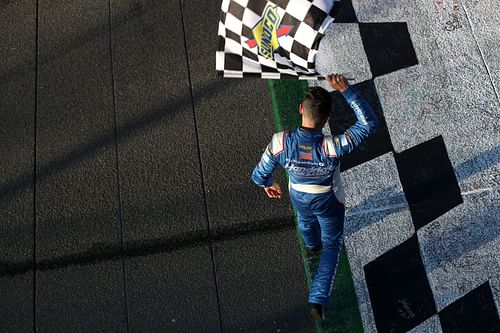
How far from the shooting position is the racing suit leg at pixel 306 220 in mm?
4305

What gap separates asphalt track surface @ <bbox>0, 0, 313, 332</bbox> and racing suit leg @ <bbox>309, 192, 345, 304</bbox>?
432 millimetres

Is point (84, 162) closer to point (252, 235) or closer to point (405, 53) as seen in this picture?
point (252, 235)

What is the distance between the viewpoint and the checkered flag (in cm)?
400

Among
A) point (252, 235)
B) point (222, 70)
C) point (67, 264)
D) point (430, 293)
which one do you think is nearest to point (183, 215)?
point (252, 235)

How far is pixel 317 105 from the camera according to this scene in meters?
3.88

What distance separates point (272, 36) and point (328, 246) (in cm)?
167

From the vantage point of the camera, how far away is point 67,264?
506cm

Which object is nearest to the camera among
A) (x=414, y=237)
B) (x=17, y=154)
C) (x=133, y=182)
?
(x=414, y=237)

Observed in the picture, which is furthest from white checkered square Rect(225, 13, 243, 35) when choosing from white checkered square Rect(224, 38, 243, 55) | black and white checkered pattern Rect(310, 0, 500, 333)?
black and white checkered pattern Rect(310, 0, 500, 333)

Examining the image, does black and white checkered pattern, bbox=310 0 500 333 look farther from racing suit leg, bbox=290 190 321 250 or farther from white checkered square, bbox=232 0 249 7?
white checkered square, bbox=232 0 249 7

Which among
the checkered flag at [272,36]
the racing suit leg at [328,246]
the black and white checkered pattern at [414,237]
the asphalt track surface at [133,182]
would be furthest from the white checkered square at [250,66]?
the black and white checkered pattern at [414,237]

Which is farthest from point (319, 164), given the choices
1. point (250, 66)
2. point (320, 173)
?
point (250, 66)

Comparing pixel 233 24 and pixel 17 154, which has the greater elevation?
pixel 233 24

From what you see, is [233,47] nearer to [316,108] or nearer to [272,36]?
[272,36]
